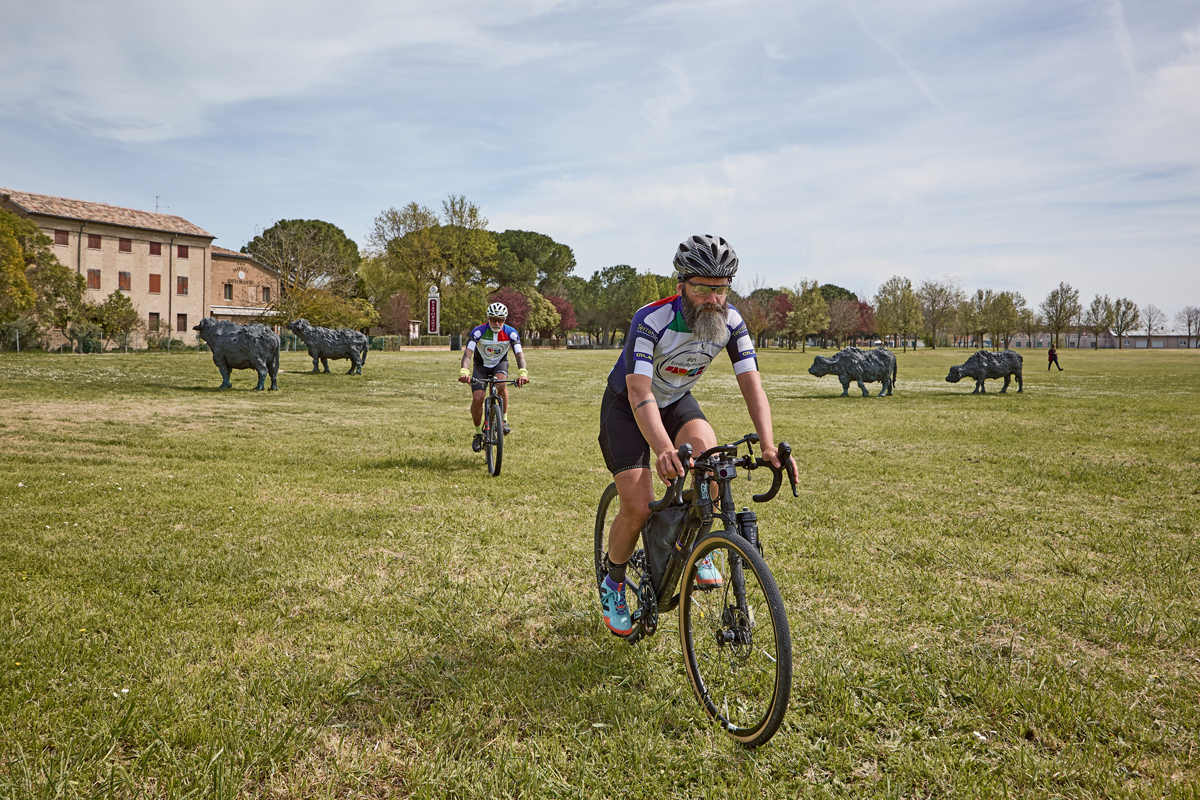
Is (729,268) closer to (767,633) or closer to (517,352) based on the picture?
(767,633)

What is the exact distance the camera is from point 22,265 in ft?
127

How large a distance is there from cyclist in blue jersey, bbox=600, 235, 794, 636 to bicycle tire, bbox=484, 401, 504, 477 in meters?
5.11

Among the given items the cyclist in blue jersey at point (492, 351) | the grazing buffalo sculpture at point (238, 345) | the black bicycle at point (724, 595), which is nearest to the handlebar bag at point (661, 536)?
the black bicycle at point (724, 595)

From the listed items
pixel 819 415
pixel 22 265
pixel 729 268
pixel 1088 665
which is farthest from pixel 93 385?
pixel 22 265

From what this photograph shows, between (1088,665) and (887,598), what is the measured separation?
1.22m

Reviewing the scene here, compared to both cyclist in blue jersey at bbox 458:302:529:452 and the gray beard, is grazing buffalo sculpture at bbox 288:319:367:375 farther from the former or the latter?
the gray beard

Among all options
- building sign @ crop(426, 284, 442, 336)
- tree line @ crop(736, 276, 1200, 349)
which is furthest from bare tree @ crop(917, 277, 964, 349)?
building sign @ crop(426, 284, 442, 336)

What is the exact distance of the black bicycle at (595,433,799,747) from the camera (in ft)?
9.55

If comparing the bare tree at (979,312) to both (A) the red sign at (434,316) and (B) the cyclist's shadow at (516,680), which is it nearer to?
(A) the red sign at (434,316)

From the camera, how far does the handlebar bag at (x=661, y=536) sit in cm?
352

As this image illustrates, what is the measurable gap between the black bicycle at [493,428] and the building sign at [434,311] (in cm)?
5995

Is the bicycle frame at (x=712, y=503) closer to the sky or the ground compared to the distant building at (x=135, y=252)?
closer to the ground

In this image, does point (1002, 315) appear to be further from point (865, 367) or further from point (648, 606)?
point (648, 606)

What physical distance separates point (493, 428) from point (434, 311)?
61.0 meters
